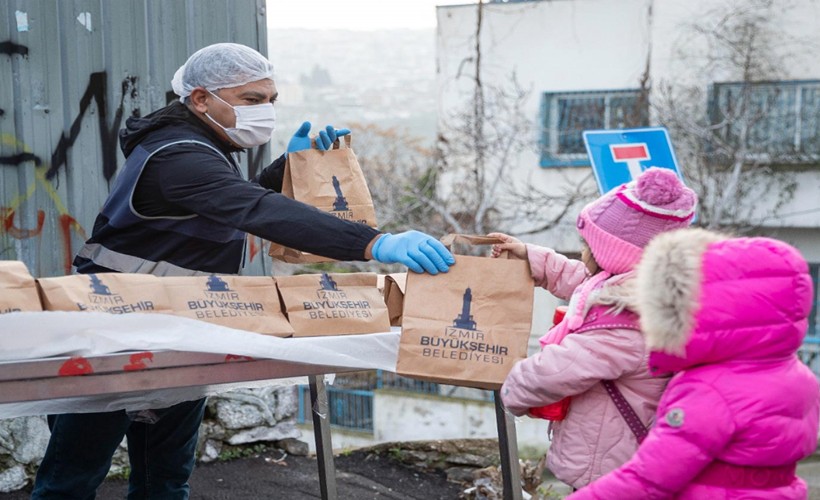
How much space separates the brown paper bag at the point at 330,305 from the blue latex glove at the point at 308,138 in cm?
53

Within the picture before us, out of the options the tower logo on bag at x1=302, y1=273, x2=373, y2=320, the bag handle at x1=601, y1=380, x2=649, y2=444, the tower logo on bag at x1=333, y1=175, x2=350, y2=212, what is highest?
the tower logo on bag at x1=333, y1=175, x2=350, y2=212

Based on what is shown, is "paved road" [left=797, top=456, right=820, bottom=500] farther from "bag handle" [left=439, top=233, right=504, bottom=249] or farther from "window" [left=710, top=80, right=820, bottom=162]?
"bag handle" [left=439, top=233, right=504, bottom=249]

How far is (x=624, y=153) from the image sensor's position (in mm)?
5668

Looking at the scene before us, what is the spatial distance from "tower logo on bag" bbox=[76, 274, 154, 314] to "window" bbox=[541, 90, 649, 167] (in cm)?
1189

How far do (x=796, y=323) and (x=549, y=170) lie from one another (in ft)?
40.0

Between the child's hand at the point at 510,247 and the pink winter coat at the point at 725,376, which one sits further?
the child's hand at the point at 510,247

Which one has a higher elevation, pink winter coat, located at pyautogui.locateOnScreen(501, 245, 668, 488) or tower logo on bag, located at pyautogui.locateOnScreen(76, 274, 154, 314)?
tower logo on bag, located at pyautogui.locateOnScreen(76, 274, 154, 314)

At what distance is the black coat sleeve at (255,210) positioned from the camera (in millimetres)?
2736

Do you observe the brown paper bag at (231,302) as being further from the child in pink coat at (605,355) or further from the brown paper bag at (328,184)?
the child in pink coat at (605,355)

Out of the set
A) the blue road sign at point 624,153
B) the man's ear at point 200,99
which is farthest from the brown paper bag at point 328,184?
the blue road sign at point 624,153

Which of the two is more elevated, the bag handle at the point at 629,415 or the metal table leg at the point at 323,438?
the bag handle at the point at 629,415

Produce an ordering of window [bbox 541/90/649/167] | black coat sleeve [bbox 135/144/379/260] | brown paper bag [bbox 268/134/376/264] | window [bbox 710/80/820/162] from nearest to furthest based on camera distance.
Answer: black coat sleeve [bbox 135/144/379/260] < brown paper bag [bbox 268/134/376/264] < window [bbox 710/80/820/162] < window [bbox 541/90/649/167]

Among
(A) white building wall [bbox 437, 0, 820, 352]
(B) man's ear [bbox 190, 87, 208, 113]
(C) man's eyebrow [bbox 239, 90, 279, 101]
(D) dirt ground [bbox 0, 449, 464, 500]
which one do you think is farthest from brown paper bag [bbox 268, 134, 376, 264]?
(A) white building wall [bbox 437, 0, 820, 352]

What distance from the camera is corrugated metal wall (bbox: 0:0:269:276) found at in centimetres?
419
